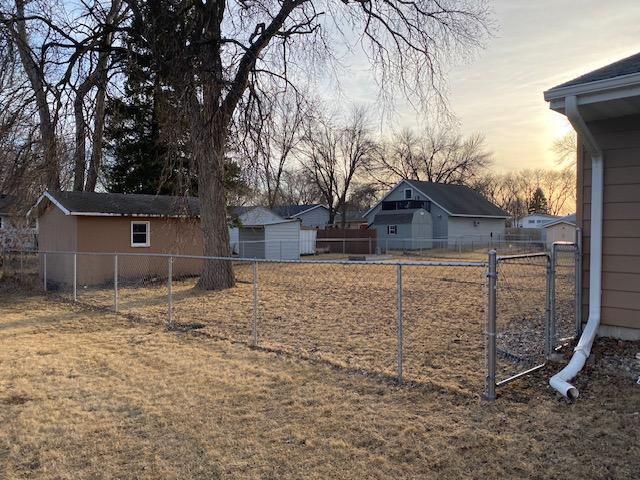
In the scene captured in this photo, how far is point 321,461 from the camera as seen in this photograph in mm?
3584

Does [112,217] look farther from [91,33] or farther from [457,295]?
[457,295]

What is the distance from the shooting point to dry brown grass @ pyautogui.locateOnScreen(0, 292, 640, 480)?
349 centimetres

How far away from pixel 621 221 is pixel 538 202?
90040 millimetres

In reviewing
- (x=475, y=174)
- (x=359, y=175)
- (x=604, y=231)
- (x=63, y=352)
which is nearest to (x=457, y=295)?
(x=604, y=231)

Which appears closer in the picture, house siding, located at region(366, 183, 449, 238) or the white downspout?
the white downspout

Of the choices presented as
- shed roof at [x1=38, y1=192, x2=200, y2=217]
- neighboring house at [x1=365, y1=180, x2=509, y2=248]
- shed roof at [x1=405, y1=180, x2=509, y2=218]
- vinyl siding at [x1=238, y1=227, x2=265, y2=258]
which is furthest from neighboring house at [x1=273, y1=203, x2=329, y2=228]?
shed roof at [x1=38, y1=192, x2=200, y2=217]

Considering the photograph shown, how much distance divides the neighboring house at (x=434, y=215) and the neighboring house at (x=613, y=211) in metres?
34.2

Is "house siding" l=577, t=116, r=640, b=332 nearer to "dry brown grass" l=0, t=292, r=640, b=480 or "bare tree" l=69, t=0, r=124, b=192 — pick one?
"dry brown grass" l=0, t=292, r=640, b=480

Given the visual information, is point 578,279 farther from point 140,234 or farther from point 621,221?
point 140,234

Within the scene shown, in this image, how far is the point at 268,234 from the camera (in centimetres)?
2788

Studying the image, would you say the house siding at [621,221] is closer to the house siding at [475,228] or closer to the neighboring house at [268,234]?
the neighboring house at [268,234]

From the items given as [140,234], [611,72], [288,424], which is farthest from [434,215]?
[288,424]

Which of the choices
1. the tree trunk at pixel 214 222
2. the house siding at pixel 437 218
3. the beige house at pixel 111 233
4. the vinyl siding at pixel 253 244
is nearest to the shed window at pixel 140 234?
the beige house at pixel 111 233

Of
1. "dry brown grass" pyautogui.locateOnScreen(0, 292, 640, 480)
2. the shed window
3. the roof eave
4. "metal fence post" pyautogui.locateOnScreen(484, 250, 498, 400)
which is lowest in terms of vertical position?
"dry brown grass" pyautogui.locateOnScreen(0, 292, 640, 480)
